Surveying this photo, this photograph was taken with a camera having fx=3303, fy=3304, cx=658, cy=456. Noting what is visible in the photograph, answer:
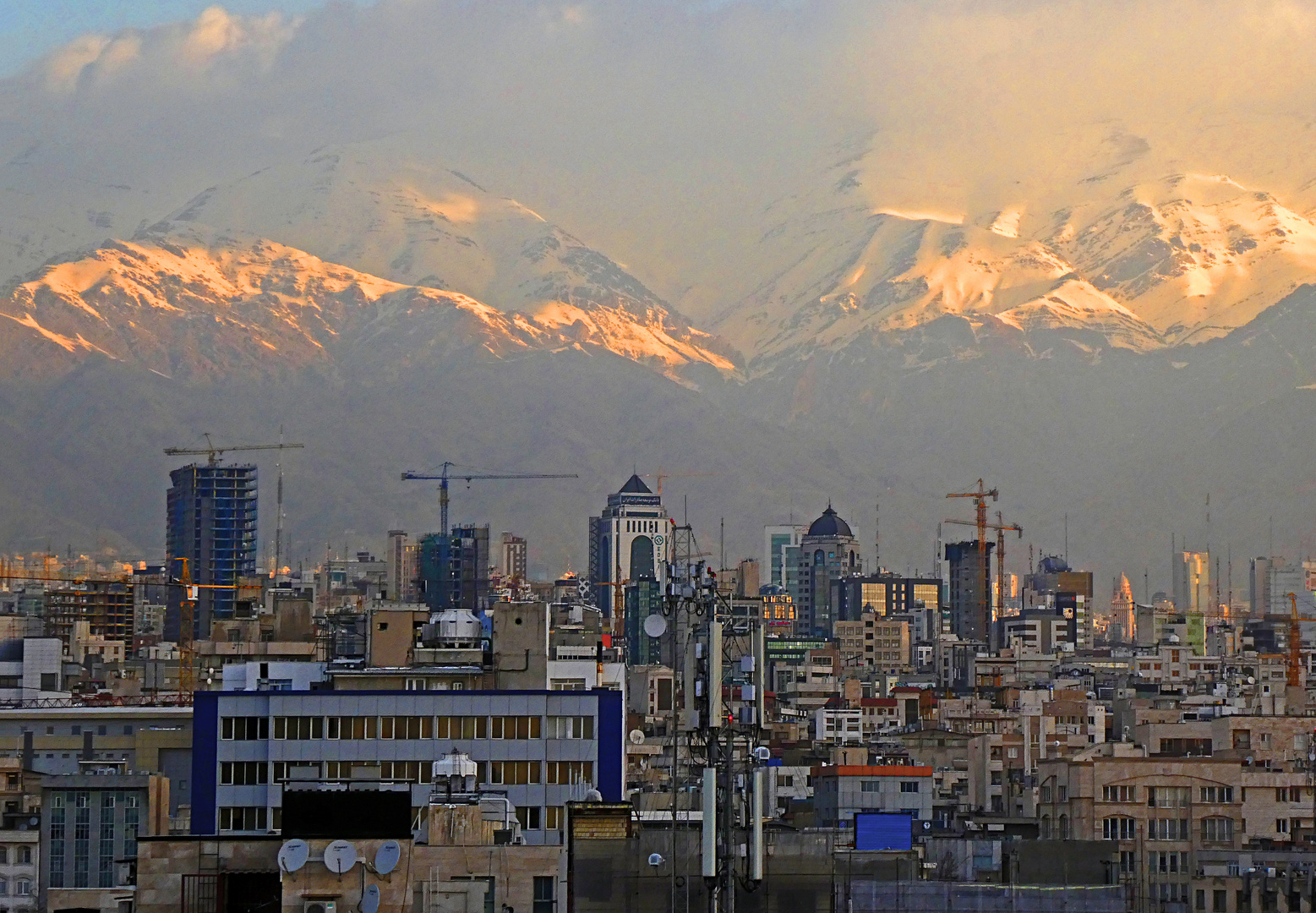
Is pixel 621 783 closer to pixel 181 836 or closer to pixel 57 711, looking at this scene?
pixel 181 836

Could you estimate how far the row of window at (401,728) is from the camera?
59688mm

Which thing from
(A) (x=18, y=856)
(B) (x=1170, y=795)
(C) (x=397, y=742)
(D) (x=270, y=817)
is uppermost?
(C) (x=397, y=742)

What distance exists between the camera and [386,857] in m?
34.7

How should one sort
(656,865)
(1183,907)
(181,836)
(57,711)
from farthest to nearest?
(57,711) → (1183,907) → (656,865) → (181,836)

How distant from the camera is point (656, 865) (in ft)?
146

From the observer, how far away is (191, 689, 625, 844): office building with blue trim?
59.4 m

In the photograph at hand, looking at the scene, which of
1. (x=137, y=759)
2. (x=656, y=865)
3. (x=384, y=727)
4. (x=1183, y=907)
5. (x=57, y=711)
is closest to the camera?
(x=656, y=865)

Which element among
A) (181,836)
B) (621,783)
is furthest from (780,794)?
(181,836)

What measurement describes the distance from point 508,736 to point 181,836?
869 inches

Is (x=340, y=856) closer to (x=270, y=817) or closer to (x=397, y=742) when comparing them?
(x=270, y=817)

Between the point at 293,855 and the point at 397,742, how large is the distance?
25.4 metres

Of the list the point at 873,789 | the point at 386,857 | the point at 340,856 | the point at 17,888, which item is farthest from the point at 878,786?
the point at 340,856

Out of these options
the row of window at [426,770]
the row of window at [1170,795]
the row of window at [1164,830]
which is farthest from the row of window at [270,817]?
the row of window at [1170,795]

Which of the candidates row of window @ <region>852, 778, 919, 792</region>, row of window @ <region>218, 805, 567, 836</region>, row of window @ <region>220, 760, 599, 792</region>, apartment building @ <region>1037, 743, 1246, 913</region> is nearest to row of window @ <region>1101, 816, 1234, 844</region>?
apartment building @ <region>1037, 743, 1246, 913</region>
